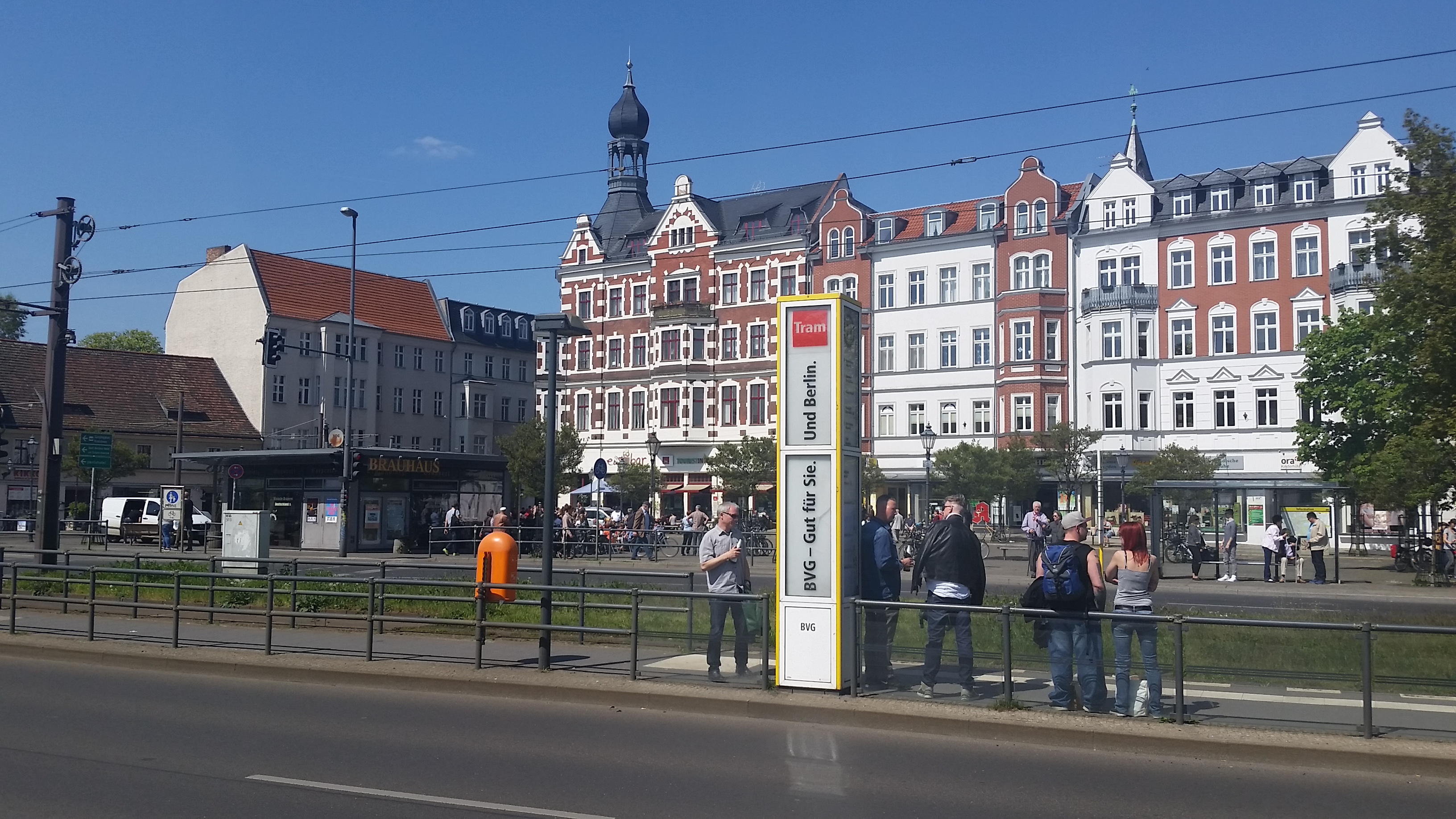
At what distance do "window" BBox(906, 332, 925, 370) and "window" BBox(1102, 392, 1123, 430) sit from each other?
357 inches

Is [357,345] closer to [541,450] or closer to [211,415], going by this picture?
[211,415]

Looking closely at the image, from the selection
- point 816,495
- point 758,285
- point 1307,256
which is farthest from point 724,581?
point 758,285

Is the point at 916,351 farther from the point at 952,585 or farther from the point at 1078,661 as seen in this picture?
the point at 1078,661

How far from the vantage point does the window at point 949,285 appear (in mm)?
59469

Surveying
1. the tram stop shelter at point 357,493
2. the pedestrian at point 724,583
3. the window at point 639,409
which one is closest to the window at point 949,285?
the window at point 639,409

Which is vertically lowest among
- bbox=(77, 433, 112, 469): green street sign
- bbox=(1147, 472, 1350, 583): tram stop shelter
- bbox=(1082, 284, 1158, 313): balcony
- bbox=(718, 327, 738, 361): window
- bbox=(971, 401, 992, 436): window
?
bbox=(1147, 472, 1350, 583): tram stop shelter

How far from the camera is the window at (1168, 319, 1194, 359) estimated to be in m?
54.7

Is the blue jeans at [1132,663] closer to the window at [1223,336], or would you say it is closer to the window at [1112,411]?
the window at [1112,411]

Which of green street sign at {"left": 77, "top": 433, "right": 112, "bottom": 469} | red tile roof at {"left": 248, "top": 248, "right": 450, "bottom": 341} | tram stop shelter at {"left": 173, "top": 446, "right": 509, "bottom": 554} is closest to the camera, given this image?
green street sign at {"left": 77, "top": 433, "right": 112, "bottom": 469}

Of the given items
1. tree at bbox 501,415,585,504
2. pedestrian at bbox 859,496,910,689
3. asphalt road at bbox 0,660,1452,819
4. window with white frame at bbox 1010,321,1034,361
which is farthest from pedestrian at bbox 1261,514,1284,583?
tree at bbox 501,415,585,504

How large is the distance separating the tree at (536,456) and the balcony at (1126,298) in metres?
25.0

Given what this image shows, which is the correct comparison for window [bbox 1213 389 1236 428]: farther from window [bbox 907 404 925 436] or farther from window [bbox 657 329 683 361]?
window [bbox 657 329 683 361]

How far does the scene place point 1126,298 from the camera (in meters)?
55.0

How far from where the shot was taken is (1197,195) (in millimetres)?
55000
